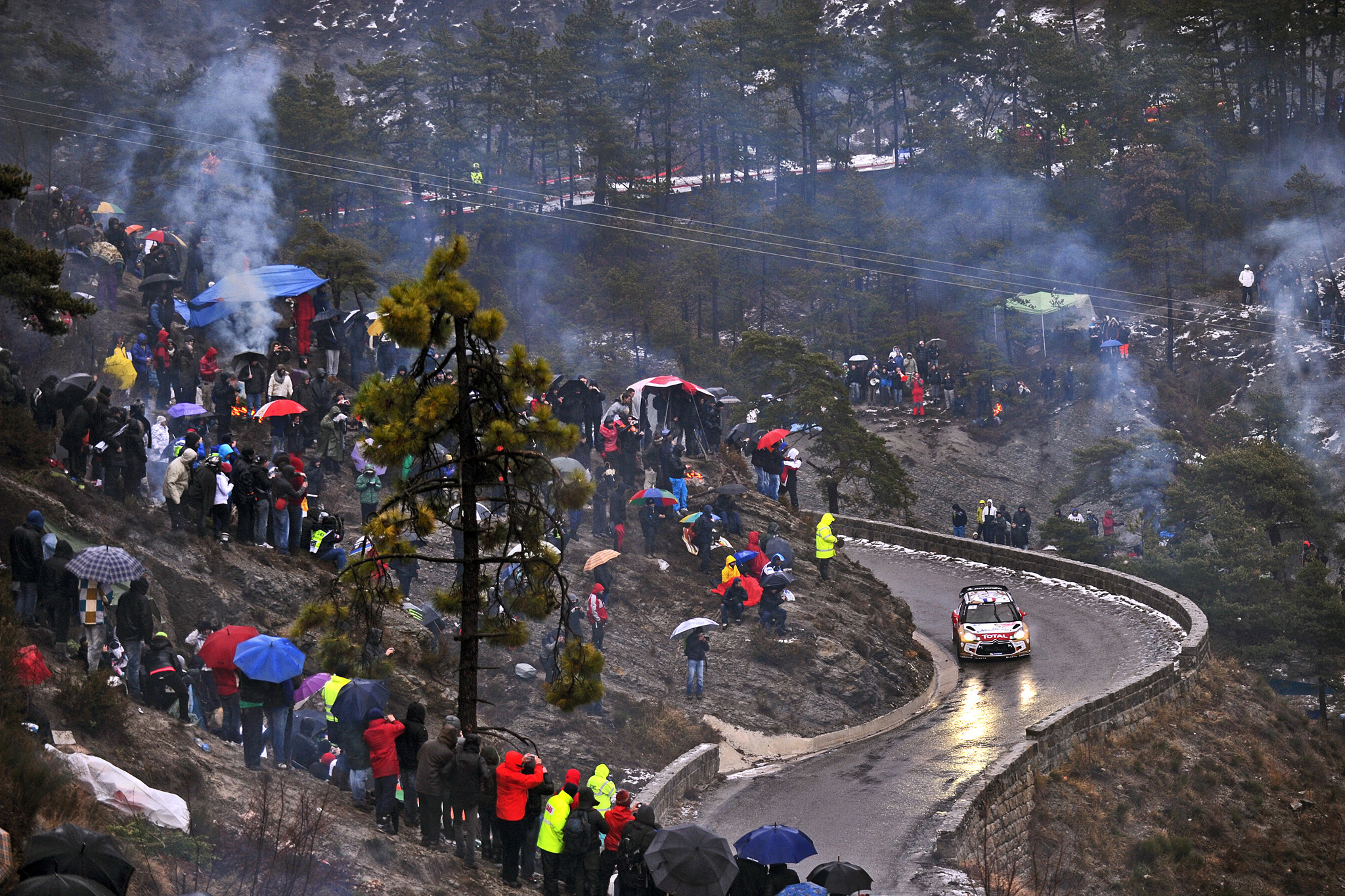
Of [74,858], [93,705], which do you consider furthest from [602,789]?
[74,858]

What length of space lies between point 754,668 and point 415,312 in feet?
47.5

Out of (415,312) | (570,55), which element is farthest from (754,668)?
(570,55)

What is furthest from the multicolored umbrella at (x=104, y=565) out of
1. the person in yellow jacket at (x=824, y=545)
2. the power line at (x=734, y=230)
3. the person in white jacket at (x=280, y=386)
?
the power line at (x=734, y=230)

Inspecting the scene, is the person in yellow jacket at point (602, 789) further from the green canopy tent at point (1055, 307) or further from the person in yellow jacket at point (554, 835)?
the green canopy tent at point (1055, 307)

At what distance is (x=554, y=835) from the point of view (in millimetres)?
13672

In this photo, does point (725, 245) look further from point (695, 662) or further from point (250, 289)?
point (695, 662)

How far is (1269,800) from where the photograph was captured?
2622 centimetres

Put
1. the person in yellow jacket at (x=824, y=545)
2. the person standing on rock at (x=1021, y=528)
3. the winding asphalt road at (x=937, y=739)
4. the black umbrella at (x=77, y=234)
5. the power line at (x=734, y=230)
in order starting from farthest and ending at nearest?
1. the power line at (x=734, y=230)
2. the person standing on rock at (x=1021, y=528)
3. the black umbrella at (x=77, y=234)
4. the person in yellow jacket at (x=824, y=545)
5. the winding asphalt road at (x=937, y=739)

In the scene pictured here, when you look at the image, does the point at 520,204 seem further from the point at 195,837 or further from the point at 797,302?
the point at 195,837

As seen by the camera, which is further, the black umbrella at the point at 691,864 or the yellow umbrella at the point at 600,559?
the yellow umbrella at the point at 600,559

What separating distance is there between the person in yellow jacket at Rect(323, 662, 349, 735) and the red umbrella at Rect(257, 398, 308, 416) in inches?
355

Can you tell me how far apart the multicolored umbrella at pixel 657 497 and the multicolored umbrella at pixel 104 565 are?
1216 centimetres

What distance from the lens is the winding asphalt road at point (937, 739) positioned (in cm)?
1816

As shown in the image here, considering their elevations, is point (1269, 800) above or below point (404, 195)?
below
